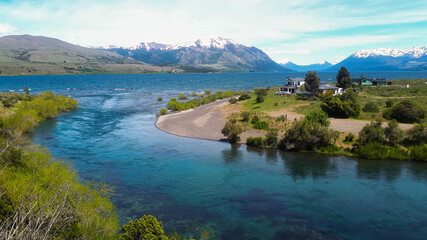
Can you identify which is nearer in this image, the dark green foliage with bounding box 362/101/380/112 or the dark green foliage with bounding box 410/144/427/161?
the dark green foliage with bounding box 410/144/427/161

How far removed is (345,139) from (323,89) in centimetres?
4955

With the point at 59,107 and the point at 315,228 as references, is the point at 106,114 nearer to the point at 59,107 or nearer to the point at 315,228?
the point at 59,107

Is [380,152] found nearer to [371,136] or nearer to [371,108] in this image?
[371,136]

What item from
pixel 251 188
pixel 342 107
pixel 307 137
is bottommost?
pixel 251 188

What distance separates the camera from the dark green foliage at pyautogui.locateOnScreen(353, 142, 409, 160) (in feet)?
135

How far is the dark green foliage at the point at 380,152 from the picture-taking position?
41.0 metres

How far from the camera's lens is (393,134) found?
42906 mm

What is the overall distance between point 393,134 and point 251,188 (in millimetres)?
27769

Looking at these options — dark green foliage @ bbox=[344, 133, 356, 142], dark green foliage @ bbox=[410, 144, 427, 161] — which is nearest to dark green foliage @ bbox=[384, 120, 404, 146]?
dark green foliage @ bbox=[410, 144, 427, 161]

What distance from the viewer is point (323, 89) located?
92.4m

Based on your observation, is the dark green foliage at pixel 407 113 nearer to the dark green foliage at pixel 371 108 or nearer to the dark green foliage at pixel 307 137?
the dark green foliage at pixel 371 108

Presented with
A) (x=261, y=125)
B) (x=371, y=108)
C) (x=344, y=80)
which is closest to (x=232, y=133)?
(x=261, y=125)

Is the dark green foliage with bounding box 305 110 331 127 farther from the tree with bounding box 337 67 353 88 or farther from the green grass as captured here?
the tree with bounding box 337 67 353 88

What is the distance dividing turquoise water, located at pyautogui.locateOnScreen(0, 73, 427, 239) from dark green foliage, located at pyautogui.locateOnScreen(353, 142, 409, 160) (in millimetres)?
1504
